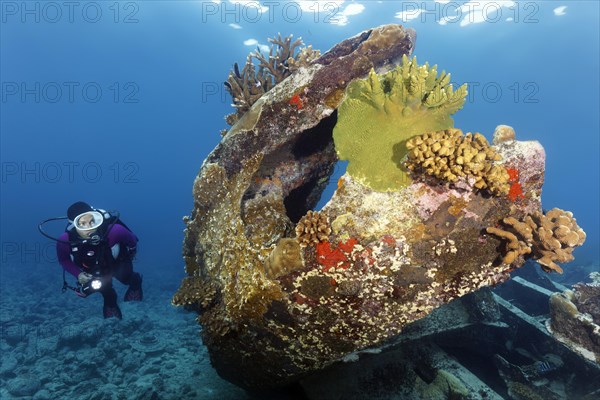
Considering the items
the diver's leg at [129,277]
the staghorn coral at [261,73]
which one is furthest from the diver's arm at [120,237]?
the staghorn coral at [261,73]

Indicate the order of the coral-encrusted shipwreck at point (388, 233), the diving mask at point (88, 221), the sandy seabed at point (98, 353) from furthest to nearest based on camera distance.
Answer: the sandy seabed at point (98, 353) < the diving mask at point (88, 221) < the coral-encrusted shipwreck at point (388, 233)

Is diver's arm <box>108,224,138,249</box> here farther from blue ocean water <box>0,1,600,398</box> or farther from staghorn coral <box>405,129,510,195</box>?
staghorn coral <box>405,129,510,195</box>

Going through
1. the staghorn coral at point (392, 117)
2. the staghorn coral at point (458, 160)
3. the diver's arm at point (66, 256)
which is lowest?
the diver's arm at point (66, 256)

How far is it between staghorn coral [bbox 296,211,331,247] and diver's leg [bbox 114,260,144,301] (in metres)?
5.68

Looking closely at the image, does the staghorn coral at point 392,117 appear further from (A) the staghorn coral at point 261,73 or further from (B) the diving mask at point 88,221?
(B) the diving mask at point 88,221

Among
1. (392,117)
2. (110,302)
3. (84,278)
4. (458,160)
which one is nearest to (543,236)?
(458,160)

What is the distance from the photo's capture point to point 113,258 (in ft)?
24.0

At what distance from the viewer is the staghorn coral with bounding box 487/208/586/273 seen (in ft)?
10.9

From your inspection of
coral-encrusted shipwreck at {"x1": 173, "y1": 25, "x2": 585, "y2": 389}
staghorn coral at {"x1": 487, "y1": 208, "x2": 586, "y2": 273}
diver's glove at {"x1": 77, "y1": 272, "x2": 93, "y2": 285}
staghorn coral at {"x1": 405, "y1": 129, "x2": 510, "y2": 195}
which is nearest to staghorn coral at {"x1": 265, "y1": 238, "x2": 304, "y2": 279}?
coral-encrusted shipwreck at {"x1": 173, "y1": 25, "x2": 585, "y2": 389}

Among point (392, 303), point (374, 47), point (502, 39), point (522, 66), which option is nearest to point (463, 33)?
point (502, 39)

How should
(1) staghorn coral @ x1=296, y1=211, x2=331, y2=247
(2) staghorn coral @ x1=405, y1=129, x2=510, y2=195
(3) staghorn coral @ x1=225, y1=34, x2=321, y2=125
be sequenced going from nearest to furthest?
1. (2) staghorn coral @ x1=405, y1=129, x2=510, y2=195
2. (1) staghorn coral @ x1=296, y1=211, x2=331, y2=247
3. (3) staghorn coral @ x1=225, y1=34, x2=321, y2=125

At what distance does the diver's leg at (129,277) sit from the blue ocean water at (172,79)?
304cm

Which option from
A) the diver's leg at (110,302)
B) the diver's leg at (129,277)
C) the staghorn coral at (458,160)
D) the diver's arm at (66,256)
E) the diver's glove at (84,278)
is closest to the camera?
the staghorn coral at (458,160)

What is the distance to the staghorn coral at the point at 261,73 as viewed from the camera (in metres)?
6.21
